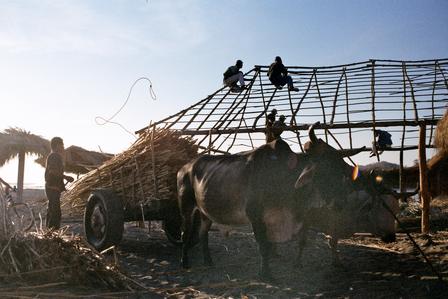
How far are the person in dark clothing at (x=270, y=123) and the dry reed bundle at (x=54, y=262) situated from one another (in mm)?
4259

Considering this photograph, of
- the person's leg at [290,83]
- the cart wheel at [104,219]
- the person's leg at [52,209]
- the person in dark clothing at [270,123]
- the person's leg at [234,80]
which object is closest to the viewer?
the cart wheel at [104,219]

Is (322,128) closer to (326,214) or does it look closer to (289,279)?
(326,214)

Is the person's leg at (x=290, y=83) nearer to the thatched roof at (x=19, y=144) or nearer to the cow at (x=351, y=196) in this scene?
the cow at (x=351, y=196)

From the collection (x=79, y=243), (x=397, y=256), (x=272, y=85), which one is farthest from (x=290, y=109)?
(x=79, y=243)

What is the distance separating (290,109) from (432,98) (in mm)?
2865

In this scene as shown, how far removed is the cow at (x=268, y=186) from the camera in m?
4.75

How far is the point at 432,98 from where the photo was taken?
9188 mm

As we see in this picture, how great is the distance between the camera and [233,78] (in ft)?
30.7

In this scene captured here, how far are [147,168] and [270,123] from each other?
8.46 ft

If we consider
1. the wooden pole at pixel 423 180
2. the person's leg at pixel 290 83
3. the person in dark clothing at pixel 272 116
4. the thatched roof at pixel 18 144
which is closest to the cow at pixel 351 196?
the wooden pole at pixel 423 180

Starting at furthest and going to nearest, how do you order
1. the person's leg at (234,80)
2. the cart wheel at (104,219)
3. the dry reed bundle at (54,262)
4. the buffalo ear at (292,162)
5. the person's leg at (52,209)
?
the person's leg at (234,80) < the person's leg at (52,209) < the cart wheel at (104,219) < the buffalo ear at (292,162) < the dry reed bundle at (54,262)

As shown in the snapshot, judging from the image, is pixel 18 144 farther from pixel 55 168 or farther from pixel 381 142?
pixel 381 142

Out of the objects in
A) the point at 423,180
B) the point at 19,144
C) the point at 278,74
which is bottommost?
the point at 423,180

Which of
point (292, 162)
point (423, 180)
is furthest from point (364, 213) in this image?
point (423, 180)
